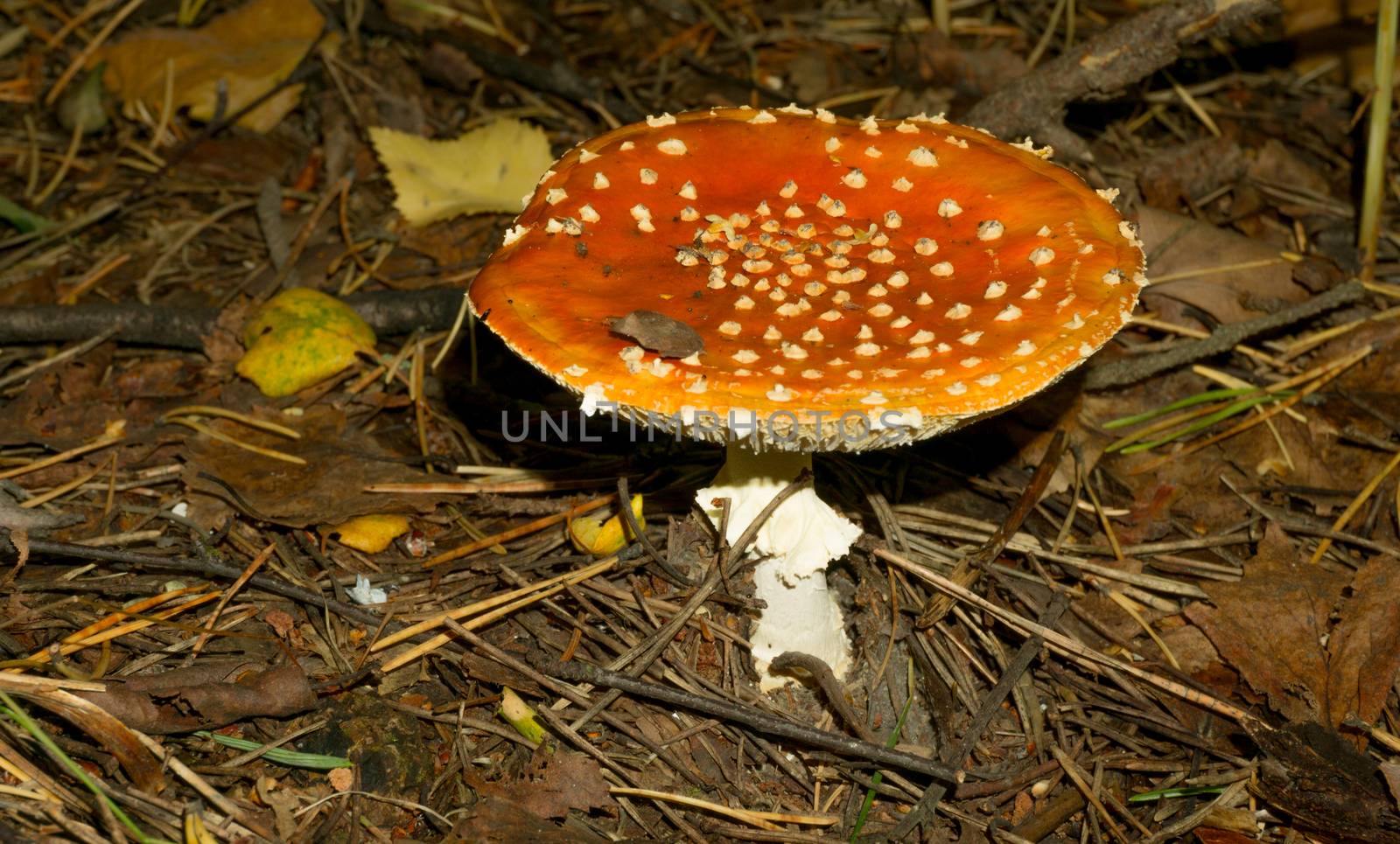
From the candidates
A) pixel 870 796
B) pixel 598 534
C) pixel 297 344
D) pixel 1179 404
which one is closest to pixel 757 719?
pixel 870 796

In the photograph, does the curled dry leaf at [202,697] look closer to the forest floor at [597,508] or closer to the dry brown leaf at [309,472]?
the forest floor at [597,508]

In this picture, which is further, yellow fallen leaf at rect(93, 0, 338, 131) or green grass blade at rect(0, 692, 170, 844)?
yellow fallen leaf at rect(93, 0, 338, 131)

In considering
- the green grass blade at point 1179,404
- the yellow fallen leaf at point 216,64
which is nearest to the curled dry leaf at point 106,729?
the green grass blade at point 1179,404

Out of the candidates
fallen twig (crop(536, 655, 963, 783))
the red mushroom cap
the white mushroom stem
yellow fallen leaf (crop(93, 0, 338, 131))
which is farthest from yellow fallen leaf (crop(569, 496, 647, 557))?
yellow fallen leaf (crop(93, 0, 338, 131))

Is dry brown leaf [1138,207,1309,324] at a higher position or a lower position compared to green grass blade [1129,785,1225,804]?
higher

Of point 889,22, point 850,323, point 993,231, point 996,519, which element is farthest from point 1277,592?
point 889,22

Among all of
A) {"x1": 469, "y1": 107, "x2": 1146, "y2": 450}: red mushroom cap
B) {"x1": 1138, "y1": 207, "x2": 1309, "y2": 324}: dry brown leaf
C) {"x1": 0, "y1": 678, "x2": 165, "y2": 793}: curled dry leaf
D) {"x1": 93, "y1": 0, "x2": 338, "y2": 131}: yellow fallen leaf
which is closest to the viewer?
{"x1": 469, "y1": 107, "x2": 1146, "y2": 450}: red mushroom cap

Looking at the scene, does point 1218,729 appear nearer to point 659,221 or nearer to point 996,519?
point 996,519

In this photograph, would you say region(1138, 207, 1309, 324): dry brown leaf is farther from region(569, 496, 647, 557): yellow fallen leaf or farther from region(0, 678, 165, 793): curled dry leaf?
region(0, 678, 165, 793): curled dry leaf
